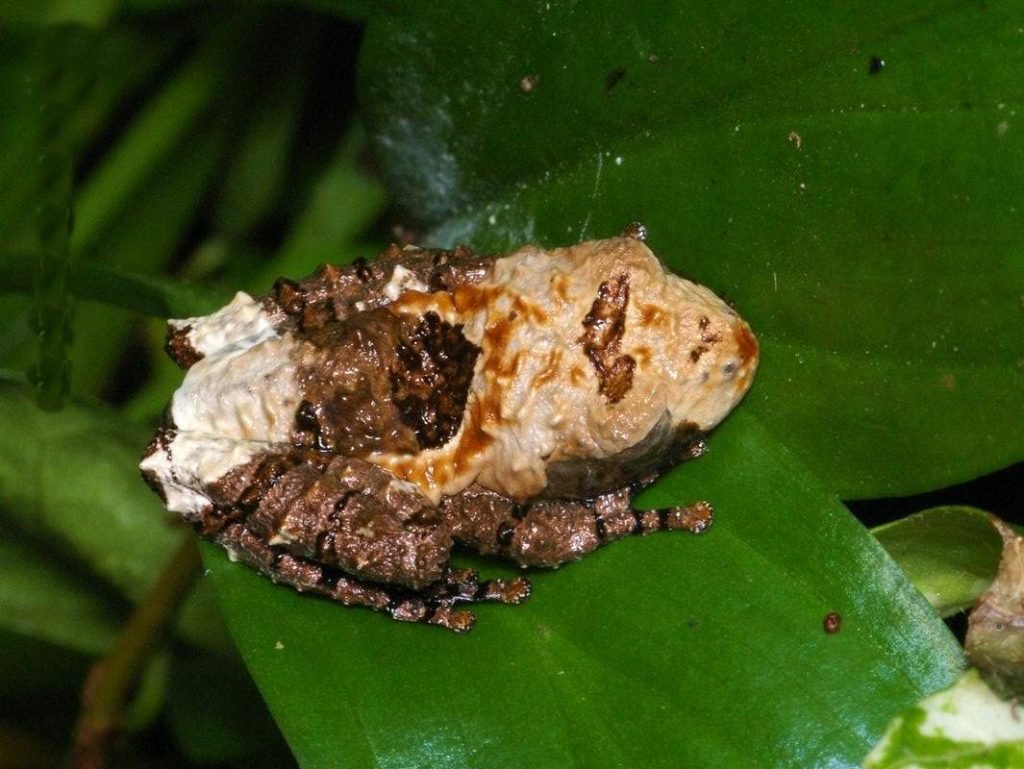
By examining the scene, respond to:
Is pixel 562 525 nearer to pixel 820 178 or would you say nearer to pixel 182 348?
pixel 820 178

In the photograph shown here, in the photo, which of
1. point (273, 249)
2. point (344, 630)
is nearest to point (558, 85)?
point (344, 630)

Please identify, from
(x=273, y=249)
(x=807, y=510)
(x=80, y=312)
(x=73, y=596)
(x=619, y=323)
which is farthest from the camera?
(x=273, y=249)

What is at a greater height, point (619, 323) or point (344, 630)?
point (619, 323)

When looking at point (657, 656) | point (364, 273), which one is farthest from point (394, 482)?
point (657, 656)

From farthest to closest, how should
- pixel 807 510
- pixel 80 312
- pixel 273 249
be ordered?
pixel 273 249 < pixel 80 312 < pixel 807 510

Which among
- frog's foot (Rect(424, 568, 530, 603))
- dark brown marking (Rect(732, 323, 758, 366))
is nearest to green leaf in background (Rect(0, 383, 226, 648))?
frog's foot (Rect(424, 568, 530, 603))

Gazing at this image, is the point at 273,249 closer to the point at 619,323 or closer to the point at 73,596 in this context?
the point at 73,596

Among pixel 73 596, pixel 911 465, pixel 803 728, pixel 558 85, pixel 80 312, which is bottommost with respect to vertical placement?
pixel 73 596

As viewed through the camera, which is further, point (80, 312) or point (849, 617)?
point (80, 312)
